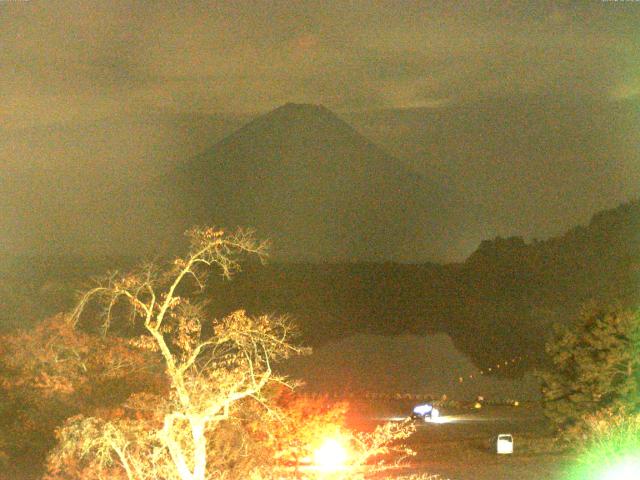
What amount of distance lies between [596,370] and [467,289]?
74750mm

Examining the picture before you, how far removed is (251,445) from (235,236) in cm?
433

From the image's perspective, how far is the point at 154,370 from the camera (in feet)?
64.6

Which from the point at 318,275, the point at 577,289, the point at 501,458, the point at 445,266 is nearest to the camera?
the point at 501,458

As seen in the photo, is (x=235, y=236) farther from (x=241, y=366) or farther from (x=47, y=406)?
(x=47, y=406)

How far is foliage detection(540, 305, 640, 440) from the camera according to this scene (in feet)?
81.0

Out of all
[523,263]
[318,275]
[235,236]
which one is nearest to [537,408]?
[235,236]

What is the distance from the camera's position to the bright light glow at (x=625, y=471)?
14.4 metres

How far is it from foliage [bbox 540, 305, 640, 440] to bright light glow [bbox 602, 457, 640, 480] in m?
9.21

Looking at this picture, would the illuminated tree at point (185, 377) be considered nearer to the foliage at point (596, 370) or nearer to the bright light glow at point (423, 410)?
the foliage at point (596, 370)

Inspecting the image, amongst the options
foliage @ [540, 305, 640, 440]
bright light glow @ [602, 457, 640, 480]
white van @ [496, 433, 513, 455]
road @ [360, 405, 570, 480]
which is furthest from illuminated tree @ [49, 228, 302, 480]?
foliage @ [540, 305, 640, 440]

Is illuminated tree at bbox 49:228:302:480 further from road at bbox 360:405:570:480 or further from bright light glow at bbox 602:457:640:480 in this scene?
road at bbox 360:405:570:480

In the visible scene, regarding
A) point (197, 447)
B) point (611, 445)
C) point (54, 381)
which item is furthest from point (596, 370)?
point (197, 447)

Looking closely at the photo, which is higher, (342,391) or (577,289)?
(577,289)

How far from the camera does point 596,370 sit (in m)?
24.8
